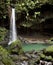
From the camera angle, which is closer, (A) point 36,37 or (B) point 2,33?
(B) point 2,33

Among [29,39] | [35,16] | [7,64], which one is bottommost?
[29,39]

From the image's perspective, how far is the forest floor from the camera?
2541cm

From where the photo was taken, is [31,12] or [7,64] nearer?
[7,64]

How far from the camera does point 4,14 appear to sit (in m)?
26.6

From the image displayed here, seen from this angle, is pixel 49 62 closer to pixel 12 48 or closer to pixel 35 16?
pixel 12 48

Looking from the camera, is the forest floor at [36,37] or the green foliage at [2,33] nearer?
the green foliage at [2,33]

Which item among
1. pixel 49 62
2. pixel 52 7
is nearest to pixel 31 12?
pixel 52 7

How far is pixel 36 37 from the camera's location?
2686 centimetres

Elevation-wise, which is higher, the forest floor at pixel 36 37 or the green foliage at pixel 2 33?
the green foliage at pixel 2 33

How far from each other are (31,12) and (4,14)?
322cm

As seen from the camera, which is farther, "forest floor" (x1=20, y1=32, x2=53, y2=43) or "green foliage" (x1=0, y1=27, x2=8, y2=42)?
"forest floor" (x1=20, y1=32, x2=53, y2=43)

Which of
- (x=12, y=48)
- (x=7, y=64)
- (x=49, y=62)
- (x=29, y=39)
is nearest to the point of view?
(x=7, y=64)

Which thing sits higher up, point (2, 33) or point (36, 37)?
point (2, 33)

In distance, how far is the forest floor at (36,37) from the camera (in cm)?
2541
